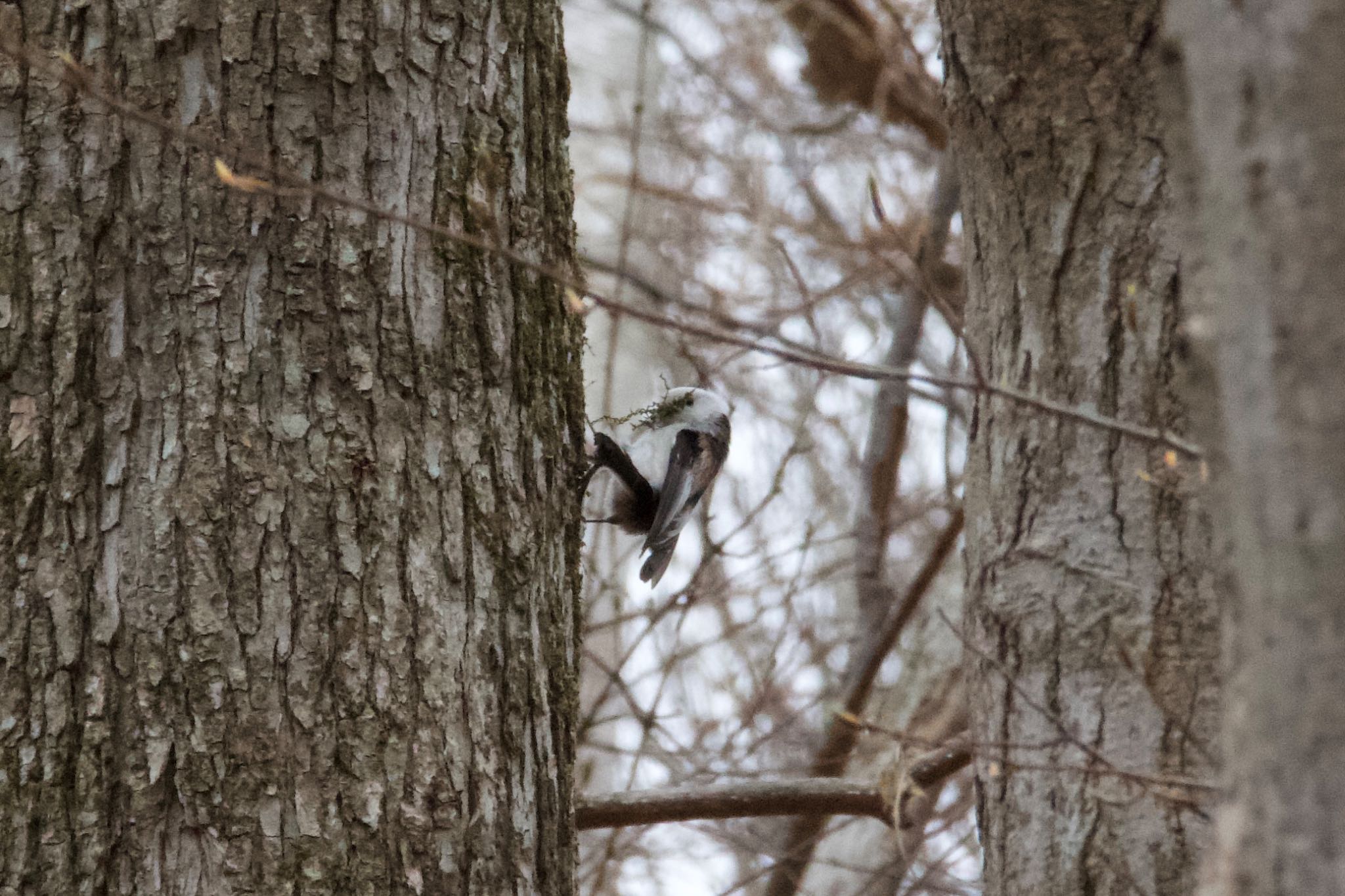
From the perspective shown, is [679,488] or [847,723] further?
[847,723]

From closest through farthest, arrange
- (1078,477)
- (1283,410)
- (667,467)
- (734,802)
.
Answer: (1283,410) → (1078,477) → (734,802) → (667,467)

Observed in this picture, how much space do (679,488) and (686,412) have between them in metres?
0.38

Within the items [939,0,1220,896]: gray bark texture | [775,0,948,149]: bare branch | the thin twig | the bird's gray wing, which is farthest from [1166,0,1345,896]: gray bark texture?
[775,0,948,149]: bare branch

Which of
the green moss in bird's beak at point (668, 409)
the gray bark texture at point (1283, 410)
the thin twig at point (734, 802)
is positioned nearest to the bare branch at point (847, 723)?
the green moss in bird's beak at point (668, 409)

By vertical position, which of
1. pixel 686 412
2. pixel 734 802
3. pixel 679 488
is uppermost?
pixel 686 412

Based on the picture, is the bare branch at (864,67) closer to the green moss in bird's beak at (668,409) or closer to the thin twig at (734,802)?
the green moss in bird's beak at (668,409)

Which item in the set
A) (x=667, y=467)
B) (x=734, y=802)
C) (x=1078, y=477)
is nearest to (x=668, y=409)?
(x=667, y=467)

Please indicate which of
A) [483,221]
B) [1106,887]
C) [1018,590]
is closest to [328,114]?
[483,221]

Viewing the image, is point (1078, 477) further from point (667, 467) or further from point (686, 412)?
point (686, 412)

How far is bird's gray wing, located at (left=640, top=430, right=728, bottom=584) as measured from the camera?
3.52m

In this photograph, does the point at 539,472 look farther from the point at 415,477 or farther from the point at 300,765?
the point at 300,765

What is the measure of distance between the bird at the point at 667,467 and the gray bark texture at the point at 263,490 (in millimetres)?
1317

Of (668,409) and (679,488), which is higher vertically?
(668,409)

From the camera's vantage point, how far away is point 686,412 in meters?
3.93
